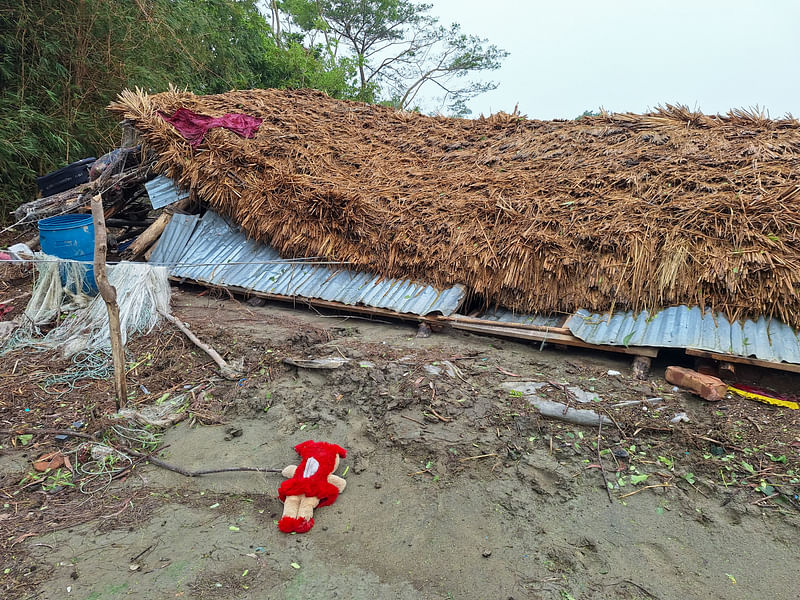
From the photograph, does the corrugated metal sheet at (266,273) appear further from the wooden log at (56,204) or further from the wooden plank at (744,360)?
the wooden plank at (744,360)

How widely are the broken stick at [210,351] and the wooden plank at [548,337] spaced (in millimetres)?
2153

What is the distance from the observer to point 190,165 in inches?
243

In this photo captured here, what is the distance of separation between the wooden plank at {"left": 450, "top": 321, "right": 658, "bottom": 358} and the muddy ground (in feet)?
0.48

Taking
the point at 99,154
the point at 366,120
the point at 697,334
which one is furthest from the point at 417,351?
the point at 99,154

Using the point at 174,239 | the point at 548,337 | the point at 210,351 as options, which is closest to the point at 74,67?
the point at 174,239

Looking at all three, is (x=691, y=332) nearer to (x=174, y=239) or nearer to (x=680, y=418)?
(x=680, y=418)

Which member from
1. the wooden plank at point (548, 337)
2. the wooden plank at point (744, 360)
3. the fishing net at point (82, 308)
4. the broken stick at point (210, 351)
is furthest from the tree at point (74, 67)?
the wooden plank at point (744, 360)

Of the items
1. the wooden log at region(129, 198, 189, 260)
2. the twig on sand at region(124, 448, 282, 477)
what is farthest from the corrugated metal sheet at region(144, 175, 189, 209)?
the twig on sand at region(124, 448, 282, 477)

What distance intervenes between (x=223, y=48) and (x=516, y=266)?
10542 millimetres

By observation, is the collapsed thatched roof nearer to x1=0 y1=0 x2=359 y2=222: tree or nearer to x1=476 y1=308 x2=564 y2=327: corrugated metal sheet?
→ x1=476 y1=308 x2=564 y2=327: corrugated metal sheet

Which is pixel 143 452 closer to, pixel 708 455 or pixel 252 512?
pixel 252 512

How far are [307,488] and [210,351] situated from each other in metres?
2.15

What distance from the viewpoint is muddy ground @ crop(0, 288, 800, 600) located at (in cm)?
233

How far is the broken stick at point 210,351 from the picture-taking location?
410 centimetres
